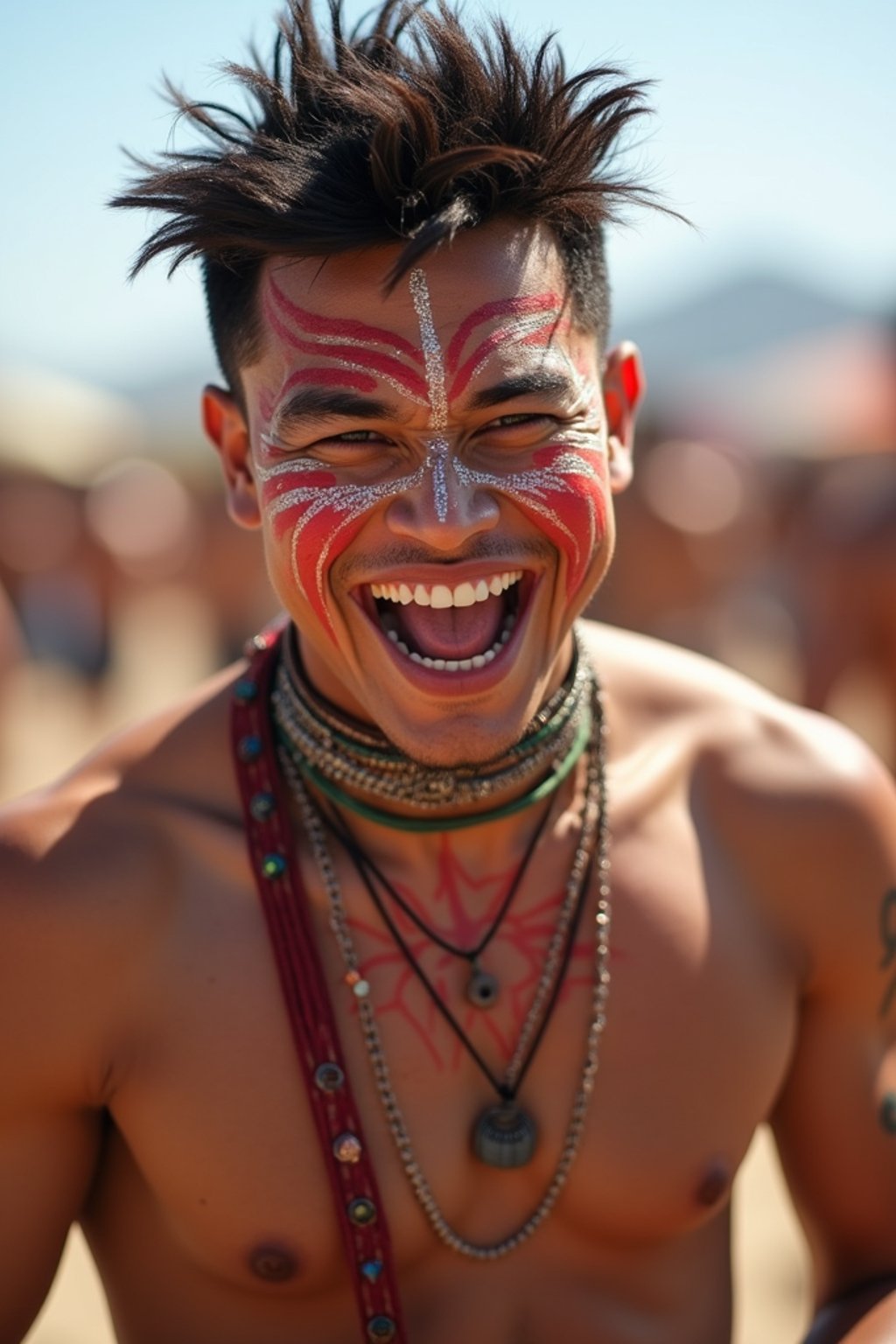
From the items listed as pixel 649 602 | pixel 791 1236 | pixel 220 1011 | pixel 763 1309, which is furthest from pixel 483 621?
pixel 649 602

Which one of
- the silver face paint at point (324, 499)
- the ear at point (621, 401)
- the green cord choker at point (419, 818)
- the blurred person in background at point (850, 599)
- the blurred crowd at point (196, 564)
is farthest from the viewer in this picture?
the blurred crowd at point (196, 564)

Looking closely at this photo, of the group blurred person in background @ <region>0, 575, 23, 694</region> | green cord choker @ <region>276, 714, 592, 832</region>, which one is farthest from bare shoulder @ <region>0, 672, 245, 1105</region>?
blurred person in background @ <region>0, 575, 23, 694</region>

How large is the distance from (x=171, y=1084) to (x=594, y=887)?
826mm

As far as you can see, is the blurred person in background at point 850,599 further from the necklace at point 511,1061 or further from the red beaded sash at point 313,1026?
the red beaded sash at point 313,1026

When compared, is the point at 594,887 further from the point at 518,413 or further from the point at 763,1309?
the point at 763,1309

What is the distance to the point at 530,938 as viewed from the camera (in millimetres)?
2861

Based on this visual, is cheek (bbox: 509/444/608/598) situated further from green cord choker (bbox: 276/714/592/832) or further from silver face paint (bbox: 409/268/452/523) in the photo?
green cord choker (bbox: 276/714/592/832)

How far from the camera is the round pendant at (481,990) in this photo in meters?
2.78

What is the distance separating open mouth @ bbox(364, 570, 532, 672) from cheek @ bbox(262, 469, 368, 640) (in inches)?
3.4

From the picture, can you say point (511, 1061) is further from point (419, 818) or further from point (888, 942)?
point (888, 942)

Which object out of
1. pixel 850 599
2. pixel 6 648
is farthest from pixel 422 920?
pixel 6 648

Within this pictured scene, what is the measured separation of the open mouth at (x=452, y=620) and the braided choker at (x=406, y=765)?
195 mm

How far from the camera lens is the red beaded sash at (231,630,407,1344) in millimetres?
2545

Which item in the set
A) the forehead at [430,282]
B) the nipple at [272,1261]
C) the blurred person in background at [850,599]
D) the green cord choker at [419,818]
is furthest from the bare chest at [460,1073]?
the blurred person in background at [850,599]
